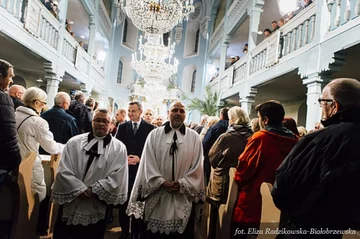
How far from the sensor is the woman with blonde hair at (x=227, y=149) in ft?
10.3

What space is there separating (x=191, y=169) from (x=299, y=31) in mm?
5555

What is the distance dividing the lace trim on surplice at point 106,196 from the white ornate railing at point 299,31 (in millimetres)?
5510

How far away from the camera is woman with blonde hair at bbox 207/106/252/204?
313cm

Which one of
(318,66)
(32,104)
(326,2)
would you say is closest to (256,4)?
(326,2)

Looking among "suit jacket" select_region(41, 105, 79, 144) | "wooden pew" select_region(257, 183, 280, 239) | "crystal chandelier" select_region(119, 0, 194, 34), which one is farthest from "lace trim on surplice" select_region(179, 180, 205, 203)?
"crystal chandelier" select_region(119, 0, 194, 34)

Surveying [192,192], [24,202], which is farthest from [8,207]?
[192,192]

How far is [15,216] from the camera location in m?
2.40

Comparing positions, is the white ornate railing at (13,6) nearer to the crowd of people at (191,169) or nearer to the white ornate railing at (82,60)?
the crowd of people at (191,169)

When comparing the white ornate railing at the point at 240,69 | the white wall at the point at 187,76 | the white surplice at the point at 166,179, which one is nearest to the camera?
the white surplice at the point at 166,179

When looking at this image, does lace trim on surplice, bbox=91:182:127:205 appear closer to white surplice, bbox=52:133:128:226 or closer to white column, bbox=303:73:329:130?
white surplice, bbox=52:133:128:226

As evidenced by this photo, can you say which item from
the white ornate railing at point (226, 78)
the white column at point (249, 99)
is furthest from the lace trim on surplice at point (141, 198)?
the white ornate railing at point (226, 78)

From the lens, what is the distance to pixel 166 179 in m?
2.65

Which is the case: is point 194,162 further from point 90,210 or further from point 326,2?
point 326,2

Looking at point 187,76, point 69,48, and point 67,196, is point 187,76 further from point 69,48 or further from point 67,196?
point 67,196
